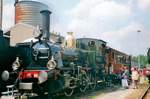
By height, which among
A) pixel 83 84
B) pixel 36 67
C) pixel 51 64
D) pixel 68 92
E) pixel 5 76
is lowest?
pixel 68 92

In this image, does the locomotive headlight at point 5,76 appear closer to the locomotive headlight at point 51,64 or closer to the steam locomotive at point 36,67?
the steam locomotive at point 36,67

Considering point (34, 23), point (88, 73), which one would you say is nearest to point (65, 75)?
point (88, 73)

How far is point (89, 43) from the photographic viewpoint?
22.2 meters

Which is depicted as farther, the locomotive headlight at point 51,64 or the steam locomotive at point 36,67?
the locomotive headlight at point 51,64

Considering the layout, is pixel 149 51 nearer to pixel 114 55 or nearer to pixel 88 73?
pixel 114 55

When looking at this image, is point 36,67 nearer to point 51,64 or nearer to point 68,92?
point 51,64

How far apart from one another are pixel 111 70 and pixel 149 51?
394 cm

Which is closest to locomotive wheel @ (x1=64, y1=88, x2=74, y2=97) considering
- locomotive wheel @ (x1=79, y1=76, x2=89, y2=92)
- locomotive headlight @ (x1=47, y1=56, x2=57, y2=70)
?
locomotive wheel @ (x1=79, y1=76, x2=89, y2=92)

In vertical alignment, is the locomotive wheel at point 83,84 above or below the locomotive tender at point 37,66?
below

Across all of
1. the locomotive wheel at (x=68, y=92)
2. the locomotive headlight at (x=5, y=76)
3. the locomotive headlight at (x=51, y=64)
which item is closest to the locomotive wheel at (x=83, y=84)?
the locomotive wheel at (x=68, y=92)

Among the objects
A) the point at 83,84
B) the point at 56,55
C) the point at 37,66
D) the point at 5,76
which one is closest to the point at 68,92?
the point at 83,84

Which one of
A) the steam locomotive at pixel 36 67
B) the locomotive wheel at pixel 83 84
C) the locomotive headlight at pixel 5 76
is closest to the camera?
the locomotive headlight at pixel 5 76

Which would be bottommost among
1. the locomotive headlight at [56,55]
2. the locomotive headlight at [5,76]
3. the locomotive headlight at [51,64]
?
the locomotive headlight at [5,76]

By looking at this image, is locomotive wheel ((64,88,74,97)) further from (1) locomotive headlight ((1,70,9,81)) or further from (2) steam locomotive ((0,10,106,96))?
(1) locomotive headlight ((1,70,9,81))
